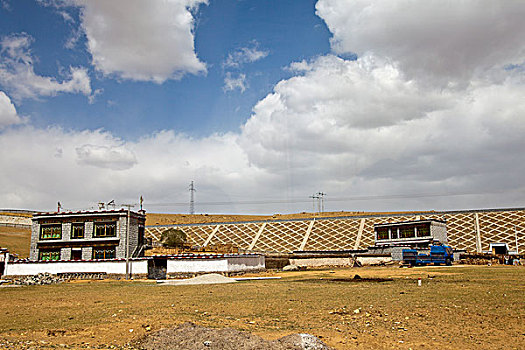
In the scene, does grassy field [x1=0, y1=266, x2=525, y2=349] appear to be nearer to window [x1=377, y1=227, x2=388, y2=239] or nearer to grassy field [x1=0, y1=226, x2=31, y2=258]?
grassy field [x1=0, y1=226, x2=31, y2=258]

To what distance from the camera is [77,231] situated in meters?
50.3

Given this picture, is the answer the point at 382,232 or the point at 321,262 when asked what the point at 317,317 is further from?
the point at 382,232

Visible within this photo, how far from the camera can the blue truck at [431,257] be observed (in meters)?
48.3

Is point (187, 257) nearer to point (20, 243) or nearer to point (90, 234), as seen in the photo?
point (90, 234)

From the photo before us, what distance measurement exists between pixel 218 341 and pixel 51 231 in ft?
154

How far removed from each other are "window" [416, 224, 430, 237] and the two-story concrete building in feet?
134

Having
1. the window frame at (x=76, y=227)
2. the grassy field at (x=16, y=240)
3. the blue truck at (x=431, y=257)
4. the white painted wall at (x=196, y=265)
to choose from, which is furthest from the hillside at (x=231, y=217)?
the white painted wall at (x=196, y=265)

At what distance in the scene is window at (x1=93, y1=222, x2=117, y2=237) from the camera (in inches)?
1948

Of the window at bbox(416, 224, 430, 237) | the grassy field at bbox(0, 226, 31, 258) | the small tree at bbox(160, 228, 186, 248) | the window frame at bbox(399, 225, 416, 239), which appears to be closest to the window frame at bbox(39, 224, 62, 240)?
the grassy field at bbox(0, 226, 31, 258)

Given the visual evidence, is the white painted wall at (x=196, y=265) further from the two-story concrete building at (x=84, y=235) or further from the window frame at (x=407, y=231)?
the window frame at (x=407, y=231)

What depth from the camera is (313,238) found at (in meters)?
79.4

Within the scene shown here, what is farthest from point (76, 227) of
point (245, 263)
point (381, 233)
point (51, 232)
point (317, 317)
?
point (381, 233)

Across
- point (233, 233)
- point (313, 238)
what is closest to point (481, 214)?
point (313, 238)

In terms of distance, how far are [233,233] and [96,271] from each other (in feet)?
142
